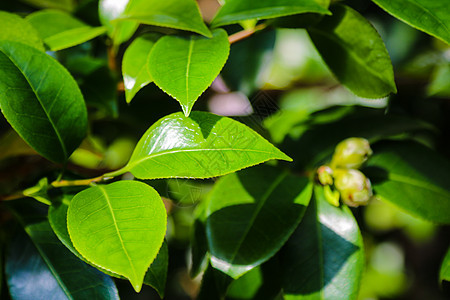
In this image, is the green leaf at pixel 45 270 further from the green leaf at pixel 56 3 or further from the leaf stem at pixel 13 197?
the green leaf at pixel 56 3

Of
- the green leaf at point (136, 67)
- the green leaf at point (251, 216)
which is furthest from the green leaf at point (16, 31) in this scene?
the green leaf at point (251, 216)

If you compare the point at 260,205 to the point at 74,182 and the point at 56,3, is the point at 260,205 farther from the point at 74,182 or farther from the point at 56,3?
the point at 56,3

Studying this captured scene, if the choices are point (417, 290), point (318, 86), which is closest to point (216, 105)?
point (318, 86)

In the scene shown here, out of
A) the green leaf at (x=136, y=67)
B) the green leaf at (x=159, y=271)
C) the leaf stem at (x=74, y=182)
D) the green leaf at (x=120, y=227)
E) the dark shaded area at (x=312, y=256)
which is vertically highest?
the green leaf at (x=136, y=67)

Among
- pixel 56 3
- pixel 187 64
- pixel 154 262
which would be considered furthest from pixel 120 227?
pixel 56 3

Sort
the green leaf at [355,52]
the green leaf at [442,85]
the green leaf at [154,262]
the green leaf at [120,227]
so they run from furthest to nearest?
the green leaf at [442,85] → the green leaf at [355,52] → the green leaf at [154,262] → the green leaf at [120,227]

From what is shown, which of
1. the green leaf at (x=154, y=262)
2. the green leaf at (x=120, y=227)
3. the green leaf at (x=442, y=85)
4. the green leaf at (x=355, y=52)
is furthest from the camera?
the green leaf at (x=442, y=85)

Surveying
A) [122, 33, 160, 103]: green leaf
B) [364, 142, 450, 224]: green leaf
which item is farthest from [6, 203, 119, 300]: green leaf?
[364, 142, 450, 224]: green leaf

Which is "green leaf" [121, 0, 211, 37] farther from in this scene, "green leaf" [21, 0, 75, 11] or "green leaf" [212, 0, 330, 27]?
"green leaf" [21, 0, 75, 11]

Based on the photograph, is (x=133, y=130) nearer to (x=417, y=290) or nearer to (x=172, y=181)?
(x=172, y=181)

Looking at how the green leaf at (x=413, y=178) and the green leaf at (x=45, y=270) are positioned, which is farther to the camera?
the green leaf at (x=413, y=178)
